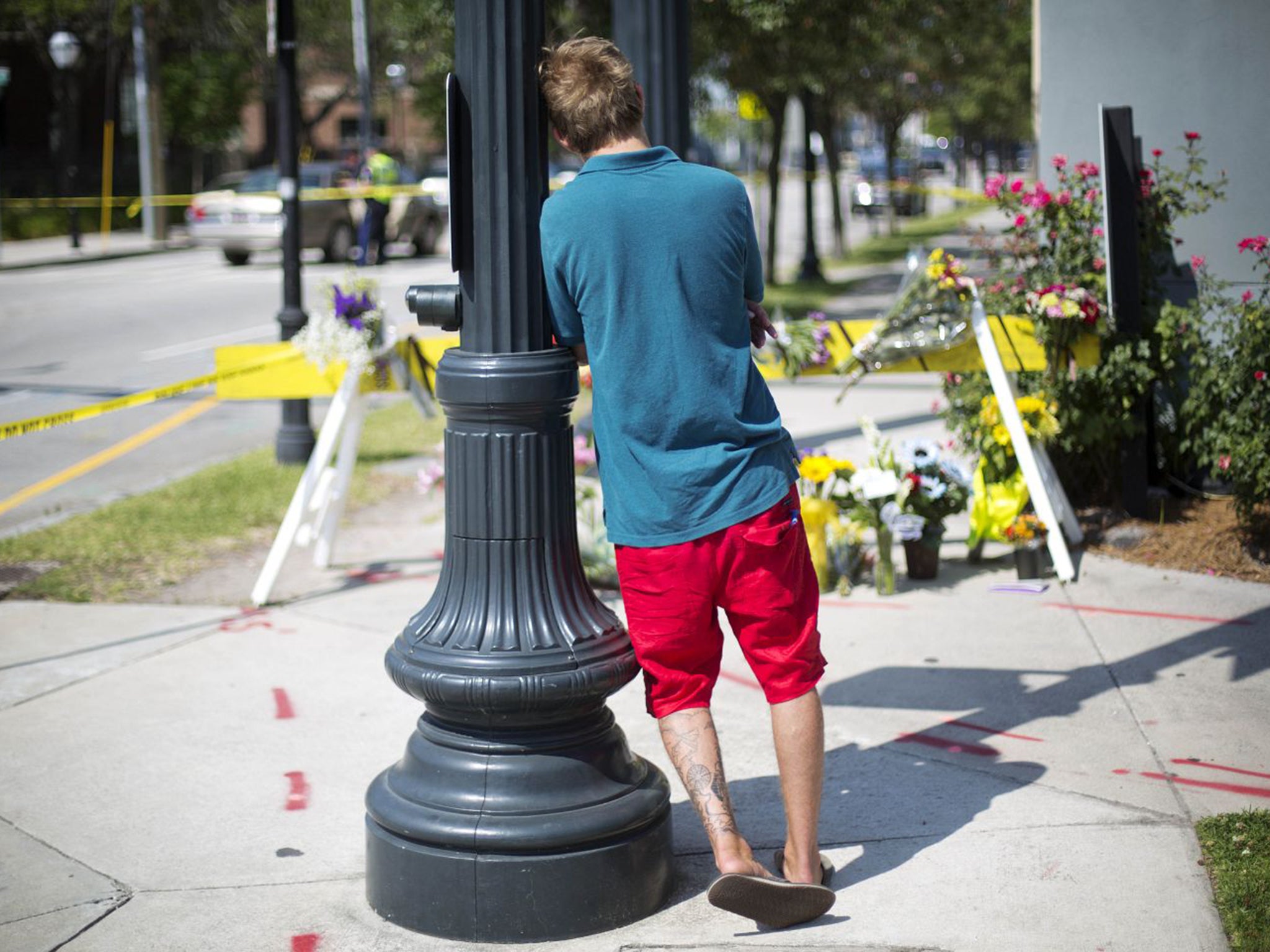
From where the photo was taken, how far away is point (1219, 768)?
4367mm

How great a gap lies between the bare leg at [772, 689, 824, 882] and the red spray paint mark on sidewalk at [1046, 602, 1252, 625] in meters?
2.94

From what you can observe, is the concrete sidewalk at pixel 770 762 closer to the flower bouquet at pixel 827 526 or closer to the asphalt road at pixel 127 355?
the flower bouquet at pixel 827 526

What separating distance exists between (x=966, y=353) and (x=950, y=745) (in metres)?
2.39

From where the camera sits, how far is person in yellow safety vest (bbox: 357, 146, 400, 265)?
24.9 m

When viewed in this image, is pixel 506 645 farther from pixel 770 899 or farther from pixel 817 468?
pixel 817 468

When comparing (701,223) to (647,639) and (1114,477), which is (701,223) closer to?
(647,639)

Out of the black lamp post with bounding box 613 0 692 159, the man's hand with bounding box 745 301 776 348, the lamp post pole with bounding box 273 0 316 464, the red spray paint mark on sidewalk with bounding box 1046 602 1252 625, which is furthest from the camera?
the lamp post pole with bounding box 273 0 316 464

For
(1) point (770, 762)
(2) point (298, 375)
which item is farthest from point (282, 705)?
(2) point (298, 375)

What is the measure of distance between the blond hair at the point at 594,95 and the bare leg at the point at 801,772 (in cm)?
137

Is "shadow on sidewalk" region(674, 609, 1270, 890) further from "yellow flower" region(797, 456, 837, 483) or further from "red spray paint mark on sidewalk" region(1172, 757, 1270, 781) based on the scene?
"yellow flower" region(797, 456, 837, 483)

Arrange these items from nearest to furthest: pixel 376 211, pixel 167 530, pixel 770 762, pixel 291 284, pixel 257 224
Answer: pixel 770 762, pixel 167 530, pixel 291 284, pixel 376 211, pixel 257 224

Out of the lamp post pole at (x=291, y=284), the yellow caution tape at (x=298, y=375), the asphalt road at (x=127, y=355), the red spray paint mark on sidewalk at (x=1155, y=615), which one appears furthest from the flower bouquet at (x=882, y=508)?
the lamp post pole at (x=291, y=284)

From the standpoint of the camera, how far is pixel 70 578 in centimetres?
686

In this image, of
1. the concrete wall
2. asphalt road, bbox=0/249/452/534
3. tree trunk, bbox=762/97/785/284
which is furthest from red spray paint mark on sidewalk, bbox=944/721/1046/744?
tree trunk, bbox=762/97/785/284
